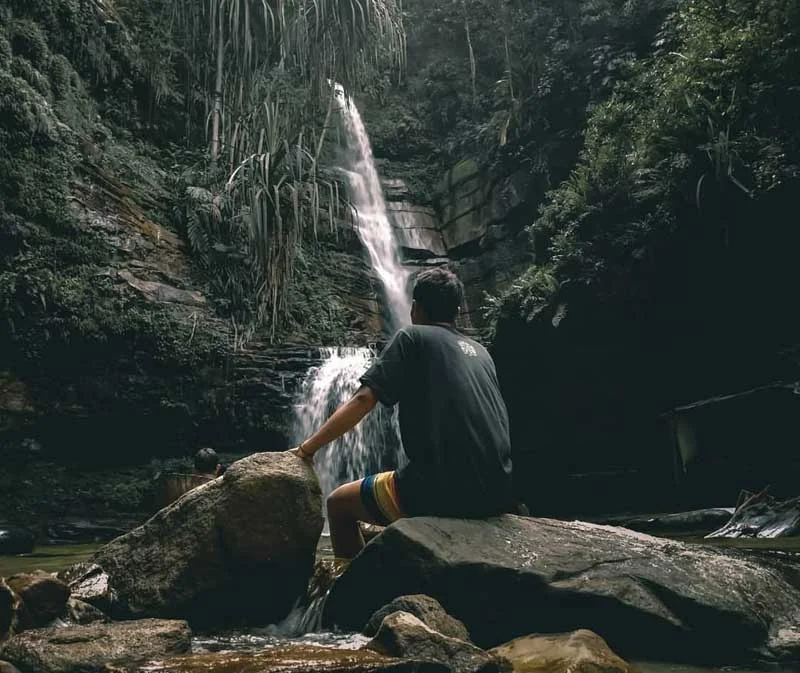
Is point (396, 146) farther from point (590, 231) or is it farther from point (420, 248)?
point (590, 231)

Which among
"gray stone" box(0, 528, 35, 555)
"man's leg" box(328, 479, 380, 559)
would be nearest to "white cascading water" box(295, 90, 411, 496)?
"gray stone" box(0, 528, 35, 555)

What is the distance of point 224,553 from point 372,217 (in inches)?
556

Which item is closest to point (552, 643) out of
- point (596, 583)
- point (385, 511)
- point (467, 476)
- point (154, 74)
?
point (596, 583)

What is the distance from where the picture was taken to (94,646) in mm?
2455

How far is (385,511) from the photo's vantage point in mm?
3283

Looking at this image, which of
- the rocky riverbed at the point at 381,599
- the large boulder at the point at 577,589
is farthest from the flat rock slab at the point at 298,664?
the large boulder at the point at 577,589

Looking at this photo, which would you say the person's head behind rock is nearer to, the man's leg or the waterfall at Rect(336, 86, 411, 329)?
the man's leg

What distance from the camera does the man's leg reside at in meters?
3.40

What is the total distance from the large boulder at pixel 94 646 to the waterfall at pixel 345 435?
309 inches

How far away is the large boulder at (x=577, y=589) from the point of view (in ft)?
8.54

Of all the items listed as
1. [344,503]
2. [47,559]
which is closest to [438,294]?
[344,503]

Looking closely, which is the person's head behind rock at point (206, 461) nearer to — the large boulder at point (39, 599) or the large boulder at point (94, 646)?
the large boulder at point (39, 599)

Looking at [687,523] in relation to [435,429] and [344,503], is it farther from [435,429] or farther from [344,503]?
[435,429]

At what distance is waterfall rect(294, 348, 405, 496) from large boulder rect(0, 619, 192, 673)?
7851 millimetres
